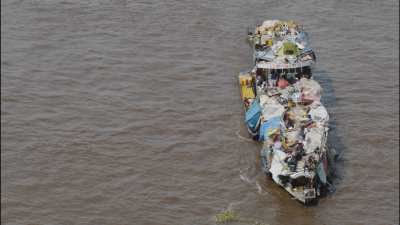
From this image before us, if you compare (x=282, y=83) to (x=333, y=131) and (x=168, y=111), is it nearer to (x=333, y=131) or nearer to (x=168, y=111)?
(x=333, y=131)

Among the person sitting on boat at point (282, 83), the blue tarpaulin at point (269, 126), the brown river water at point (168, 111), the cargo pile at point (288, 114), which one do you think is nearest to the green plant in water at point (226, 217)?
the brown river water at point (168, 111)

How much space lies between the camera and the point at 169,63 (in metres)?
29.8

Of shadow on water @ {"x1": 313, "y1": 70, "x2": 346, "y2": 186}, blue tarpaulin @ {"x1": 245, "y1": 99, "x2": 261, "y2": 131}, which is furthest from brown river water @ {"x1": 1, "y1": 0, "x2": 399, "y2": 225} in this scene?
blue tarpaulin @ {"x1": 245, "y1": 99, "x2": 261, "y2": 131}

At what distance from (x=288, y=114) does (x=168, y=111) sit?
5361mm

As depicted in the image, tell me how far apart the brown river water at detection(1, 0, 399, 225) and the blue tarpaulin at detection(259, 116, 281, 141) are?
0.95 m

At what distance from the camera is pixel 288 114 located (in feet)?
74.0

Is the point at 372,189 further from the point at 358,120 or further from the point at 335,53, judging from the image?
the point at 335,53

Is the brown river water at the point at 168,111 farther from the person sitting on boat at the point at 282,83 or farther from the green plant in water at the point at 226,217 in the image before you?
the person sitting on boat at the point at 282,83

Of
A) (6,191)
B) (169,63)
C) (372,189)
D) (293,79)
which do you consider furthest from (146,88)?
(372,189)

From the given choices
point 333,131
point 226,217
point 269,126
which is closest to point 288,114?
point 269,126

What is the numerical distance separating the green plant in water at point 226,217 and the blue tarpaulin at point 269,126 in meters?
3.37

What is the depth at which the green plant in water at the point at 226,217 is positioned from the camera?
19938 mm

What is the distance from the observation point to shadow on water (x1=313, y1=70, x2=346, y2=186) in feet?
73.4

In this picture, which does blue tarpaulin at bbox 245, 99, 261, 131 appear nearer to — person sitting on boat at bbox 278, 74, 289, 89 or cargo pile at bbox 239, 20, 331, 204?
cargo pile at bbox 239, 20, 331, 204
